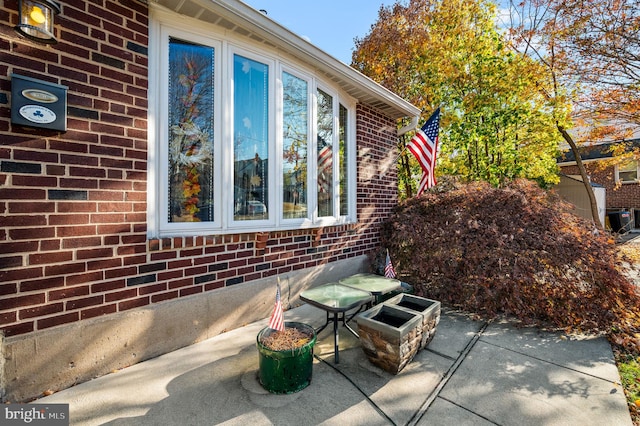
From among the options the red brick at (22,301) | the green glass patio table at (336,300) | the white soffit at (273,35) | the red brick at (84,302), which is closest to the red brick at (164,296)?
the red brick at (84,302)

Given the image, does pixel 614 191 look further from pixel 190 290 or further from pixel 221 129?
pixel 190 290

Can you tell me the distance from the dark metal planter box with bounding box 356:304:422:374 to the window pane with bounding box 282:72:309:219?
6.24 feet

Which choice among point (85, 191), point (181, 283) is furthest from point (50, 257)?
point (181, 283)

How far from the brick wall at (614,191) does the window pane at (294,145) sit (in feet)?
51.8

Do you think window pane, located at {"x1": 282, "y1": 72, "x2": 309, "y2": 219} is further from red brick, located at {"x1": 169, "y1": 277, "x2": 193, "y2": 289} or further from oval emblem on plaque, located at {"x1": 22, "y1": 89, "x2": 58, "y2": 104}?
oval emblem on plaque, located at {"x1": 22, "y1": 89, "x2": 58, "y2": 104}

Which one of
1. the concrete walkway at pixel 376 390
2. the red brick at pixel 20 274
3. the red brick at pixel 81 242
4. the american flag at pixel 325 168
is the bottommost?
the concrete walkway at pixel 376 390

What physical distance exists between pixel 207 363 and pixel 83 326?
1070mm

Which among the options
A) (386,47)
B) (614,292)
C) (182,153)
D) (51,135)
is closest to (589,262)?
(614,292)

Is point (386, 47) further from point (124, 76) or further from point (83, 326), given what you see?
point (83, 326)

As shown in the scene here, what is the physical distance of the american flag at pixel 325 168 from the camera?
4.64 m

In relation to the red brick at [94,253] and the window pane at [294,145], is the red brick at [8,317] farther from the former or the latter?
the window pane at [294,145]

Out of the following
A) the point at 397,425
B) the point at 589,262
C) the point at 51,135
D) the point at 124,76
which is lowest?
the point at 397,425

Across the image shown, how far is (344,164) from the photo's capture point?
514cm

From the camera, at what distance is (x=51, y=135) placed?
2.28 metres
